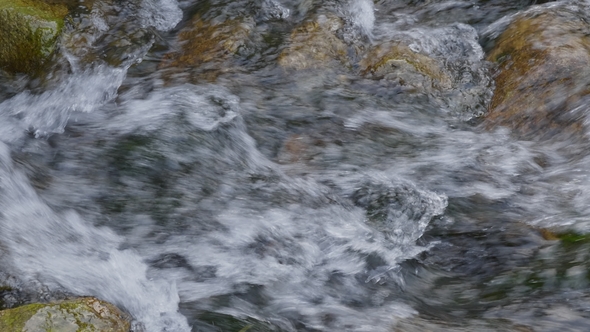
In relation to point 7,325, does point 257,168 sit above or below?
below

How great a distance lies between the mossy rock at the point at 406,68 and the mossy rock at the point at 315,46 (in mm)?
258

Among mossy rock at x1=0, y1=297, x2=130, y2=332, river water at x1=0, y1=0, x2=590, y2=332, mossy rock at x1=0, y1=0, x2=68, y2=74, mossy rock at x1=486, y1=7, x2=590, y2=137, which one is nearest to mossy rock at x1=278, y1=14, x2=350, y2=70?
river water at x1=0, y1=0, x2=590, y2=332

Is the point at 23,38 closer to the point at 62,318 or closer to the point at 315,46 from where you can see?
the point at 315,46

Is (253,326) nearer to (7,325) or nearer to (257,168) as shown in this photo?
(7,325)

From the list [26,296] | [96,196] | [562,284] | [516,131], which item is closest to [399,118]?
[516,131]

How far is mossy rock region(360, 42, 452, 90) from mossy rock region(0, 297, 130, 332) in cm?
356

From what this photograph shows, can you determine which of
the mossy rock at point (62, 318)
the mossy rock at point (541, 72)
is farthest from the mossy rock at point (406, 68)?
the mossy rock at point (62, 318)

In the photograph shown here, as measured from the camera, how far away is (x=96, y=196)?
391cm

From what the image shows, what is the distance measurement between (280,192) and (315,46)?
76.7 inches

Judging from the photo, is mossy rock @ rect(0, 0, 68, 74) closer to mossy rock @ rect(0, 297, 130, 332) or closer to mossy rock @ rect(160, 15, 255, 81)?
mossy rock @ rect(160, 15, 255, 81)

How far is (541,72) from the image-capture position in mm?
5086

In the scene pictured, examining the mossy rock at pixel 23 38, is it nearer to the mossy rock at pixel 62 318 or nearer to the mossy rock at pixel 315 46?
the mossy rock at pixel 315 46

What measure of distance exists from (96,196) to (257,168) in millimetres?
1169

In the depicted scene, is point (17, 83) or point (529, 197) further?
point (17, 83)
